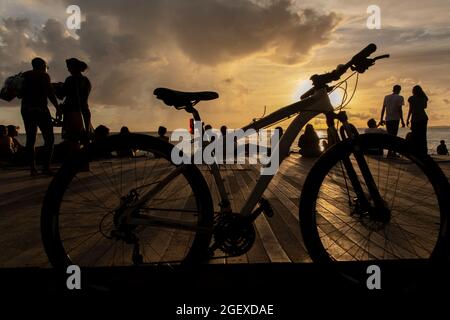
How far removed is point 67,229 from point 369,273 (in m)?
3.05

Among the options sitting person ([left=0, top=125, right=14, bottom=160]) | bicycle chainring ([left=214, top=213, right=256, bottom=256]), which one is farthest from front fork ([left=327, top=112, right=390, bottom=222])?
sitting person ([left=0, top=125, right=14, bottom=160])

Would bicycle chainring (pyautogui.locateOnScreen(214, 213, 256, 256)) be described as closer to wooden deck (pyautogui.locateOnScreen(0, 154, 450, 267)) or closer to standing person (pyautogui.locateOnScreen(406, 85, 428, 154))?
wooden deck (pyautogui.locateOnScreen(0, 154, 450, 267))

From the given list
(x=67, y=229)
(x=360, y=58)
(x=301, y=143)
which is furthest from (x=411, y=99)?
(x=67, y=229)

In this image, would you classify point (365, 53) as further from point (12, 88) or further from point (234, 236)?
point (12, 88)

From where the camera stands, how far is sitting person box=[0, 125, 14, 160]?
513 inches

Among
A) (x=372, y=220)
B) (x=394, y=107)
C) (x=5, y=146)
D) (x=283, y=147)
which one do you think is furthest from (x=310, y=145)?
(x=283, y=147)

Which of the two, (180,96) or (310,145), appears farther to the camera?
(310,145)

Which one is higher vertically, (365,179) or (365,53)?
(365,53)

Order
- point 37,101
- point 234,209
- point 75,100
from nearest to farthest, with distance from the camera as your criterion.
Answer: point 234,209
point 37,101
point 75,100

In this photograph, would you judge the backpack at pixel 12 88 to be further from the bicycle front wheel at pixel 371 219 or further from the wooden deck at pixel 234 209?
the bicycle front wheel at pixel 371 219

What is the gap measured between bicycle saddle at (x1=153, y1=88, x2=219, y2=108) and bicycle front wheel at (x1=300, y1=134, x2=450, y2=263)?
911mm

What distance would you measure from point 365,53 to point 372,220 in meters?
1.26

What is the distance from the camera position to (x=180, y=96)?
2861 mm

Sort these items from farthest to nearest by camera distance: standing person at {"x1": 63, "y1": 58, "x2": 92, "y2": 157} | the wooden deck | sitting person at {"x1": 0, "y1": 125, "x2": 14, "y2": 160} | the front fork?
sitting person at {"x1": 0, "y1": 125, "x2": 14, "y2": 160} < standing person at {"x1": 63, "y1": 58, "x2": 92, "y2": 157} < the wooden deck < the front fork
